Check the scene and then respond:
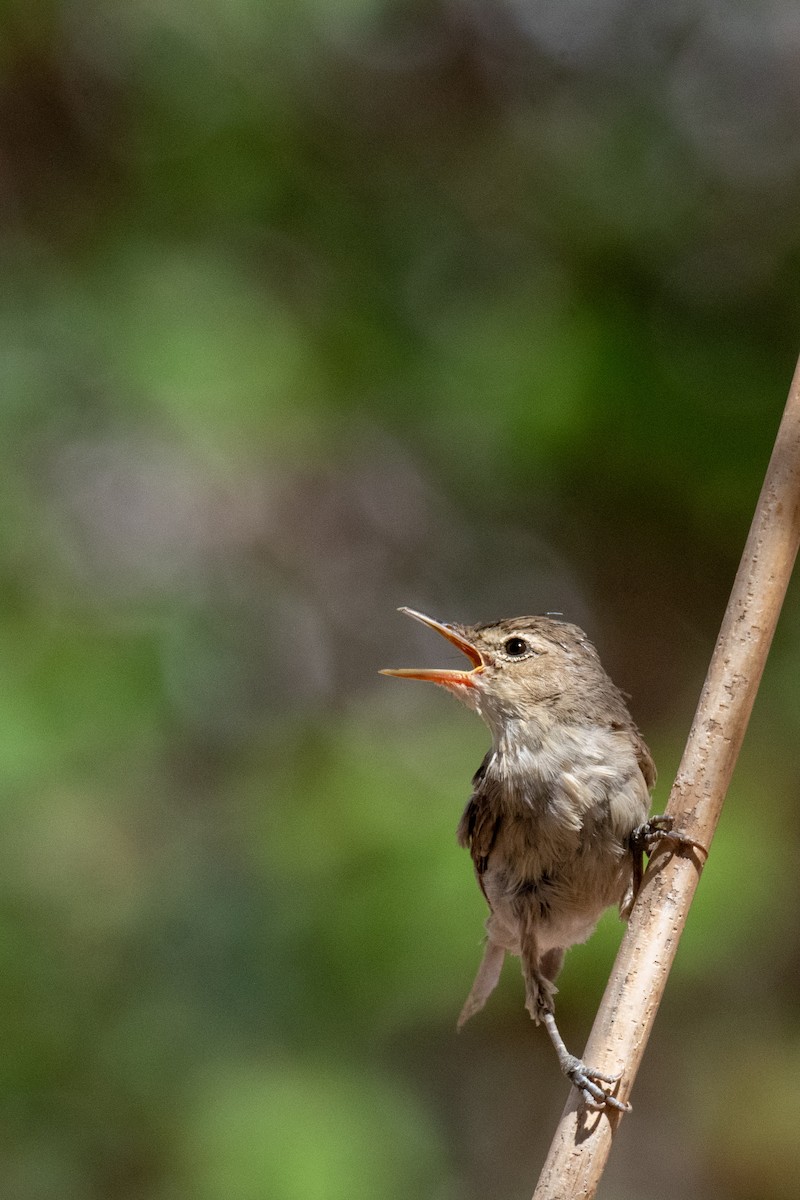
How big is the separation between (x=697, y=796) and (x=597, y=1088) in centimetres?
46

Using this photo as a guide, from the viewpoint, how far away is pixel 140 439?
19.3 feet

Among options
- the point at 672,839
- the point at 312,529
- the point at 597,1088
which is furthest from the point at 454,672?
the point at 312,529

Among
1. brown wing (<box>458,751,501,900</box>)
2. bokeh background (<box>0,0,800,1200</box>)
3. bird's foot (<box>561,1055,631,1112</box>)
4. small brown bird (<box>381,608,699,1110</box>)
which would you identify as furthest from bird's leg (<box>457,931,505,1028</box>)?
bokeh background (<box>0,0,800,1200</box>)

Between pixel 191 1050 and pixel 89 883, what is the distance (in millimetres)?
858

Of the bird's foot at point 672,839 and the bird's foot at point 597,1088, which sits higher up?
the bird's foot at point 672,839

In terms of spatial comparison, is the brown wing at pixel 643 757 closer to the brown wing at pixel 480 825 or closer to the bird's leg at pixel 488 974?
the brown wing at pixel 480 825

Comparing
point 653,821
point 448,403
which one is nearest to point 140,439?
point 448,403

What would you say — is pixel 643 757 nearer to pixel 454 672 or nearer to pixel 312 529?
pixel 454 672

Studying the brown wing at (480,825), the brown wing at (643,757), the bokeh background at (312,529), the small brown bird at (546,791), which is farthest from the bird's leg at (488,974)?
the bokeh background at (312,529)

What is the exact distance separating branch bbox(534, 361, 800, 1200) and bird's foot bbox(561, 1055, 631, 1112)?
0.01 metres

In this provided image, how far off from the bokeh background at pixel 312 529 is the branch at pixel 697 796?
2.76 m

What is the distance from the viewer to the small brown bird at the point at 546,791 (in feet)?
8.89

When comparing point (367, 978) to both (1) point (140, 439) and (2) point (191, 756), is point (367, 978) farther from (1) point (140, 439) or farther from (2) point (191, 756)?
(1) point (140, 439)

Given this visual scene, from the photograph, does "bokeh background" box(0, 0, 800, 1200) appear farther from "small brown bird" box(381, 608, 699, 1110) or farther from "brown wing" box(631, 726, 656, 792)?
"brown wing" box(631, 726, 656, 792)
